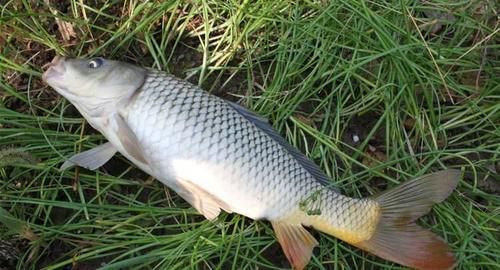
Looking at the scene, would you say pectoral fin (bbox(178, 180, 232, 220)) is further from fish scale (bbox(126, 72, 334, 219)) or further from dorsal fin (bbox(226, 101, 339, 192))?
dorsal fin (bbox(226, 101, 339, 192))

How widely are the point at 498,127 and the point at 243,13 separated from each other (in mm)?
1160

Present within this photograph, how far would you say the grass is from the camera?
264 centimetres

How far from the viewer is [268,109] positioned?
112 inches

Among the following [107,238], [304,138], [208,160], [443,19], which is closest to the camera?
[208,160]

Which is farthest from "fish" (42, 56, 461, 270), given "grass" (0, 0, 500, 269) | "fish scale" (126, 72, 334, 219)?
"grass" (0, 0, 500, 269)

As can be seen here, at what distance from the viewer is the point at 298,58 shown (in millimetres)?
2902

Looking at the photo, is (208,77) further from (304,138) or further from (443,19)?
(443,19)

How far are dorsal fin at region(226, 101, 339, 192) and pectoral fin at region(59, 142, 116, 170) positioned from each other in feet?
1.62

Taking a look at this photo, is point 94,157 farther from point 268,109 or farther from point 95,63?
point 268,109

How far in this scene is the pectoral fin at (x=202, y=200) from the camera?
2.52 metres

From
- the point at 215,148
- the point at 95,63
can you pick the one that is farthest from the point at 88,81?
the point at 215,148

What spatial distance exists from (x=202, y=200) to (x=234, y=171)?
0.18 m

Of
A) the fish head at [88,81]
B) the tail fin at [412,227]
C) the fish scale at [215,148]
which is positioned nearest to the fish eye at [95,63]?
the fish head at [88,81]

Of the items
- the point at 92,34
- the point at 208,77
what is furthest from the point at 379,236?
the point at 92,34
